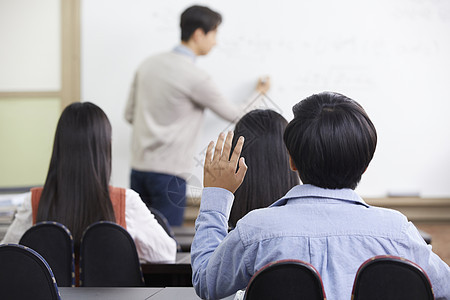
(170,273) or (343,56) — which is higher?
(343,56)

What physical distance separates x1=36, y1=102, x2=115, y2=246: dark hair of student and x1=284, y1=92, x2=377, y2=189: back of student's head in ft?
3.70

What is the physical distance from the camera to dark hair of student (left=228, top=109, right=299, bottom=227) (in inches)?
69.6

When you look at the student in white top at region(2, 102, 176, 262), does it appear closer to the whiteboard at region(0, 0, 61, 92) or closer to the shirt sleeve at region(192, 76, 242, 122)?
the shirt sleeve at region(192, 76, 242, 122)

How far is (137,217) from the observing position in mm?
2314

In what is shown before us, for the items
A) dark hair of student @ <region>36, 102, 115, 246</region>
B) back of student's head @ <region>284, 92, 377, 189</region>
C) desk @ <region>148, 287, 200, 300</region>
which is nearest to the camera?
back of student's head @ <region>284, 92, 377, 189</region>

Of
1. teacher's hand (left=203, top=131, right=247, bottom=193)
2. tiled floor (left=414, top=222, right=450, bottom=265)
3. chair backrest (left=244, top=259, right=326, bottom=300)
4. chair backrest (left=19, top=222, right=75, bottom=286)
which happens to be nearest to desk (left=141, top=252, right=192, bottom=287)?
chair backrest (left=19, top=222, right=75, bottom=286)

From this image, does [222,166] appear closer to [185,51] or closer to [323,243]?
[323,243]

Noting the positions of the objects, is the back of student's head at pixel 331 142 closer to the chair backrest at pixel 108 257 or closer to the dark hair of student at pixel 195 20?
the chair backrest at pixel 108 257

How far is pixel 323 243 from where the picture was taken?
1219 mm

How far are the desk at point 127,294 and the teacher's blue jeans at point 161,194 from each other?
1.83 meters

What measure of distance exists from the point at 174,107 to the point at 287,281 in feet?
8.55

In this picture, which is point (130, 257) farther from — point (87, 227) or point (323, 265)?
point (323, 265)

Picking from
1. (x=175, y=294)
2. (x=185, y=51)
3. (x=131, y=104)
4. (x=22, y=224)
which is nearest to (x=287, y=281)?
(x=175, y=294)

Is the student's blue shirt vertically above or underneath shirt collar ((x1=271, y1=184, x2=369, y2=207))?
underneath
